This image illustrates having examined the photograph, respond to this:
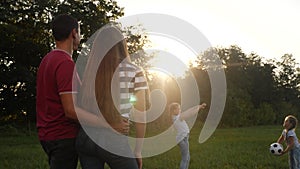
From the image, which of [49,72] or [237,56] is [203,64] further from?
[49,72]

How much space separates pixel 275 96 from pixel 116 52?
6680 cm

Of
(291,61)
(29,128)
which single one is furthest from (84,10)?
(291,61)

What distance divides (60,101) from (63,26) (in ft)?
1.90

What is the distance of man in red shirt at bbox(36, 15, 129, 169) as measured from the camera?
3.13 meters

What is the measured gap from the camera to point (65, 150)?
328cm

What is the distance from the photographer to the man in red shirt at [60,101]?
3.13m

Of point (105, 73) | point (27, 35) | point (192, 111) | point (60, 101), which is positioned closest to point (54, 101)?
point (60, 101)

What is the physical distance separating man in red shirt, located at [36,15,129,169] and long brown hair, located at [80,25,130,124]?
0.11 meters

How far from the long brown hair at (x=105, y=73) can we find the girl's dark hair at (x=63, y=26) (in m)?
0.26

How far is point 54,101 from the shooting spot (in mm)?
3299

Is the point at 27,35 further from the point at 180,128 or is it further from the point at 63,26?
the point at 63,26

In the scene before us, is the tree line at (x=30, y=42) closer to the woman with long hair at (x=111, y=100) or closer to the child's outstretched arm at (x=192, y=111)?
the child's outstretched arm at (x=192, y=111)

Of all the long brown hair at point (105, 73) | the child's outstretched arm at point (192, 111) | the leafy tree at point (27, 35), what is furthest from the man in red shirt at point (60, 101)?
the leafy tree at point (27, 35)

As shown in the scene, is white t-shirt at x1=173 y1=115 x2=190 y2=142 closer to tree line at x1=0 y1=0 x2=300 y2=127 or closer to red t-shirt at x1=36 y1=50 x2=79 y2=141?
red t-shirt at x1=36 y1=50 x2=79 y2=141
